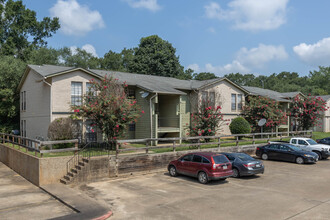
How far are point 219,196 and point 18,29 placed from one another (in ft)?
154

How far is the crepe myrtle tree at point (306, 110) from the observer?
34.4 m

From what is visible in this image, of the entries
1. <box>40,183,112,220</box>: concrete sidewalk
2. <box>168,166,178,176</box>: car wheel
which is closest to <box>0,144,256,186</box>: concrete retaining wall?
<box>40,183,112,220</box>: concrete sidewalk

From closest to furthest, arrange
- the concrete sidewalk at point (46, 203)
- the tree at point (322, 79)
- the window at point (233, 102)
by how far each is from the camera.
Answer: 1. the concrete sidewalk at point (46, 203)
2. the window at point (233, 102)
3. the tree at point (322, 79)

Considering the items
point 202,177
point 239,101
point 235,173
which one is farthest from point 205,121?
point 239,101

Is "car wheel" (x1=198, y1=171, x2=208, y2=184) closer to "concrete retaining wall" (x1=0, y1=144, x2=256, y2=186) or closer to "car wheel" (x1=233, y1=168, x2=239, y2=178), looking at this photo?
"car wheel" (x1=233, y1=168, x2=239, y2=178)

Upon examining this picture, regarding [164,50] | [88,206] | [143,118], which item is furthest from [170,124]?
[164,50]

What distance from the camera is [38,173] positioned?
1427 centimetres

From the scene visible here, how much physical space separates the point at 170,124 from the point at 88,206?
1573 centimetres

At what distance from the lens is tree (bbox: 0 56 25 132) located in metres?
27.2

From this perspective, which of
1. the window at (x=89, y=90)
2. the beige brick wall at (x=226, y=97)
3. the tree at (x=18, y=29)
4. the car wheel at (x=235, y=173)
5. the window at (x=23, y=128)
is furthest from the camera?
the tree at (x=18, y=29)

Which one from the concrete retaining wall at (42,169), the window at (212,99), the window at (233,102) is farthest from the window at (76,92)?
the window at (233,102)

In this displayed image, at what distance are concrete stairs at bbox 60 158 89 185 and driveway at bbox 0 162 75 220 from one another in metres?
1.30

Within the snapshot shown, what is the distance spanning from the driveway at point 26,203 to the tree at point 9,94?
13.9 m

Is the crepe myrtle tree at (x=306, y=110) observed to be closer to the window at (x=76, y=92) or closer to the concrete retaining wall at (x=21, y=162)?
the window at (x=76, y=92)
